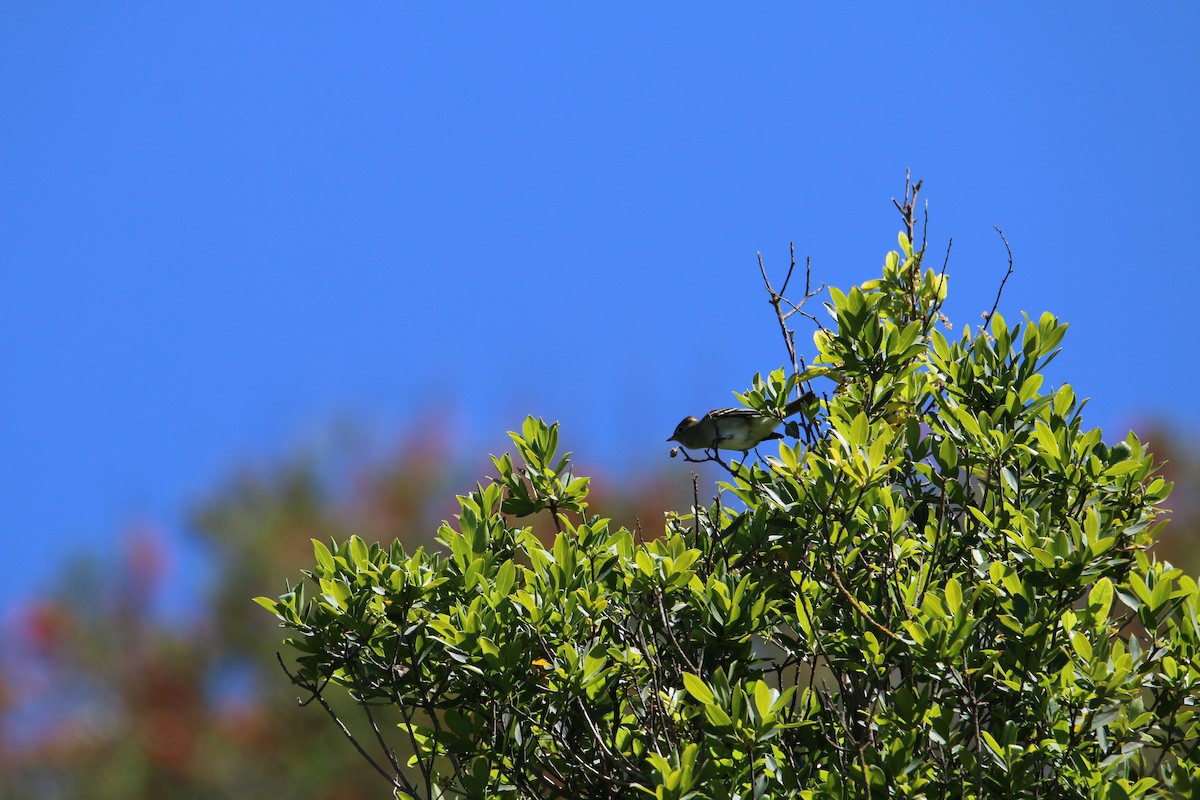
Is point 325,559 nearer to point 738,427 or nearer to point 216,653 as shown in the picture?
point 738,427

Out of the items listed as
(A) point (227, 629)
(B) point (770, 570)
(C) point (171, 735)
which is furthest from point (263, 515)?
(B) point (770, 570)

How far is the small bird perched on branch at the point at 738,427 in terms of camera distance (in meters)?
3.69

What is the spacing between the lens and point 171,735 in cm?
1594

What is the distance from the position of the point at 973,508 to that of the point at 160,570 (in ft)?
54.9

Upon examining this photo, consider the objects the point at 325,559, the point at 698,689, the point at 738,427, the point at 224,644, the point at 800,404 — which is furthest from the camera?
the point at 224,644

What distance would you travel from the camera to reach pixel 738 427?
398 cm

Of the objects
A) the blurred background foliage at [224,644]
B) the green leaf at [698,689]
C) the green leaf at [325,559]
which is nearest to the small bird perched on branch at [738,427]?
the green leaf at [698,689]

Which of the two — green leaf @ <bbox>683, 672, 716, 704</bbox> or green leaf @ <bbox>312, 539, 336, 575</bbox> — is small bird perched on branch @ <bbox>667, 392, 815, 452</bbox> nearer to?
green leaf @ <bbox>683, 672, 716, 704</bbox>

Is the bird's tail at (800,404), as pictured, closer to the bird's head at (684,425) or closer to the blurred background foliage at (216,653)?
the bird's head at (684,425)

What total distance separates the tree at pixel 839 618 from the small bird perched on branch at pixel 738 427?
0.07m

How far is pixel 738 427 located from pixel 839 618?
873mm

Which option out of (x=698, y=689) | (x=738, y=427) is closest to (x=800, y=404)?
(x=738, y=427)

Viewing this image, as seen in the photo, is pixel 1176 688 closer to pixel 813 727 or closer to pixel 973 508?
pixel 973 508

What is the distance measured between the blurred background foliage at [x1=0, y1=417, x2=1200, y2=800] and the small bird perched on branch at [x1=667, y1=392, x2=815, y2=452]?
33.8 ft
